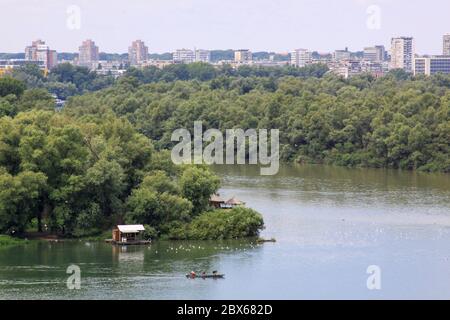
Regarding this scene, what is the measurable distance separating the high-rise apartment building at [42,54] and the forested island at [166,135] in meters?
24.9

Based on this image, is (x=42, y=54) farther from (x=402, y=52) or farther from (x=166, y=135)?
(x=166, y=135)

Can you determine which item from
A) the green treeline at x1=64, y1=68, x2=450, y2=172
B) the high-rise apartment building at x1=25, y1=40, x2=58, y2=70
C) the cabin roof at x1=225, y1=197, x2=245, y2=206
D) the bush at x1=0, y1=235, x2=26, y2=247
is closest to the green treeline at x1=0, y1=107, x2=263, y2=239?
the bush at x1=0, y1=235, x2=26, y2=247

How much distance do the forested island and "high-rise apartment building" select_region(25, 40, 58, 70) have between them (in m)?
24.9

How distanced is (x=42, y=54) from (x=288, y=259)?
88.0 m

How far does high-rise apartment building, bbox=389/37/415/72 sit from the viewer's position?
353 ft

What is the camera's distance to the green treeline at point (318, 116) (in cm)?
4794

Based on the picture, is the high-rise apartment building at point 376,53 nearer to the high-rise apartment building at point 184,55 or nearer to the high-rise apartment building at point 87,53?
the high-rise apartment building at point 184,55

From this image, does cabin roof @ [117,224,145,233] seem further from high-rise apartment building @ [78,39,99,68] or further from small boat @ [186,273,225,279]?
high-rise apartment building @ [78,39,99,68]

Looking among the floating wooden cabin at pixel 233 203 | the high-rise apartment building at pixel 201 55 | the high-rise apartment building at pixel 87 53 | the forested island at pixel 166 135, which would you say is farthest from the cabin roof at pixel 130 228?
the high-rise apartment building at pixel 201 55

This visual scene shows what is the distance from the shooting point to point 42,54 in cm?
11119

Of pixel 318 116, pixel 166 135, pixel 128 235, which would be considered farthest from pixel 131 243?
pixel 318 116

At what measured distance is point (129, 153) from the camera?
30719 mm
